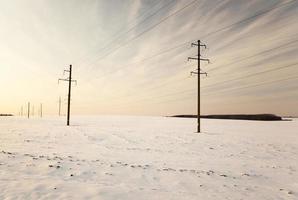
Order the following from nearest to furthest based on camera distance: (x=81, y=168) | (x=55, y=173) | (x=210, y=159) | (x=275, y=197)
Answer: (x=275, y=197) → (x=55, y=173) → (x=81, y=168) → (x=210, y=159)

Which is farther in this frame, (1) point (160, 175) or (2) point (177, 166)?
(2) point (177, 166)

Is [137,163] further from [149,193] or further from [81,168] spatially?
[149,193]

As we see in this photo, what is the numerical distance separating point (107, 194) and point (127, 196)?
58 centimetres

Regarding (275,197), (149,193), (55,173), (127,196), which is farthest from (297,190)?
(55,173)

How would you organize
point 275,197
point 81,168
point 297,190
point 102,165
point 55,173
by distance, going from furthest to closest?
point 102,165 < point 81,168 < point 55,173 < point 297,190 < point 275,197

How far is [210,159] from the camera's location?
16000 mm

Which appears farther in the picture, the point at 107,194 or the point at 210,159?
the point at 210,159

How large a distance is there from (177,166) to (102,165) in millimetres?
3369

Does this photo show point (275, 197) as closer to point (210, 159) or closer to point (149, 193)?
point (149, 193)

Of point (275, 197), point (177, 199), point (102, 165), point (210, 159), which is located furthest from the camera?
point (210, 159)

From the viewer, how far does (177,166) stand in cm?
1370

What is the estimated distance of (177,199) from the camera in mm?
8508

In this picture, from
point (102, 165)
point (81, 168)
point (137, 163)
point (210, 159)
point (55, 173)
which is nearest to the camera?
point (55, 173)

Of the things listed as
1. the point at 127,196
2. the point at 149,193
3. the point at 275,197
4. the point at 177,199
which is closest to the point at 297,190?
the point at 275,197
